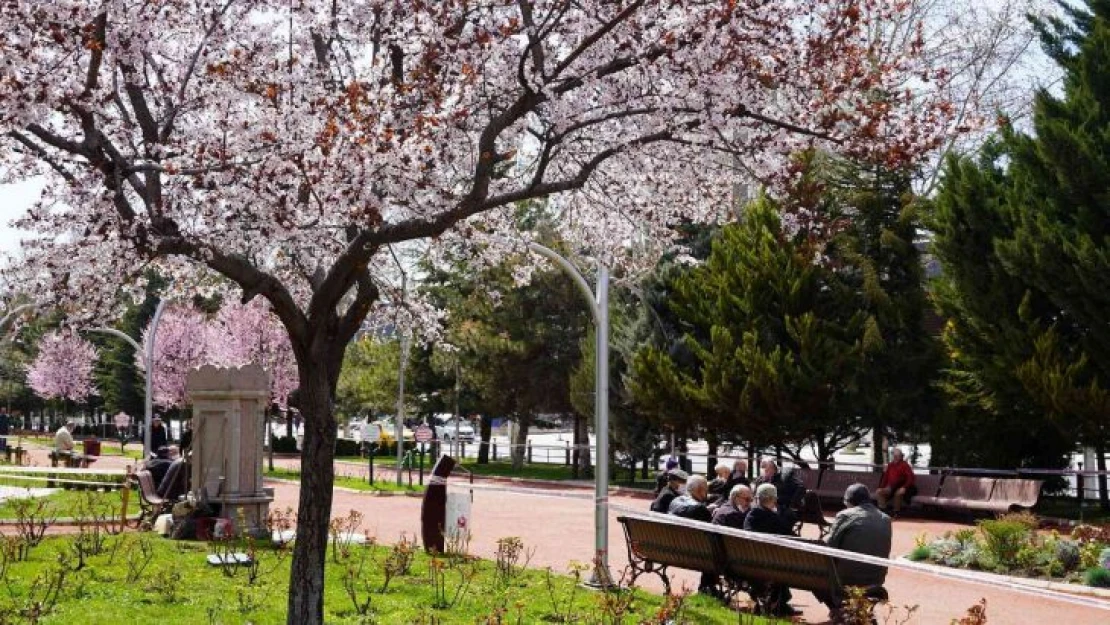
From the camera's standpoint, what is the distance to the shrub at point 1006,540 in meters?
14.8

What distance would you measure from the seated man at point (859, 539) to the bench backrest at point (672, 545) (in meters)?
1.35

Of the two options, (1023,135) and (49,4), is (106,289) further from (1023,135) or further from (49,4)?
(1023,135)

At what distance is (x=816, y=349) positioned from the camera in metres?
28.4

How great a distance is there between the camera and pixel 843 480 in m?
26.9

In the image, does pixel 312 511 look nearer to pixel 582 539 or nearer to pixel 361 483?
pixel 582 539

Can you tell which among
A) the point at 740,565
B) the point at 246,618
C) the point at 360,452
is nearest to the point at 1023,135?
the point at 740,565

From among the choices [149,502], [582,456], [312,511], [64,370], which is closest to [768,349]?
[582,456]

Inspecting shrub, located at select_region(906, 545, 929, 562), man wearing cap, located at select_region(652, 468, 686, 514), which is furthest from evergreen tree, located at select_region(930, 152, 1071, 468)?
man wearing cap, located at select_region(652, 468, 686, 514)

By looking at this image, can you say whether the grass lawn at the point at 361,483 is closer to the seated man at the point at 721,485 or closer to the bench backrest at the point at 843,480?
the bench backrest at the point at 843,480

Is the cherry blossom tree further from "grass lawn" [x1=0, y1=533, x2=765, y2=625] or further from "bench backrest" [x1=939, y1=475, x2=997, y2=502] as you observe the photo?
"bench backrest" [x1=939, y1=475, x2=997, y2=502]

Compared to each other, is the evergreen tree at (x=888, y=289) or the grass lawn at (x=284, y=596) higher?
the evergreen tree at (x=888, y=289)

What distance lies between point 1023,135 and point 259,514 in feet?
55.2

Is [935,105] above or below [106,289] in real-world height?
→ above

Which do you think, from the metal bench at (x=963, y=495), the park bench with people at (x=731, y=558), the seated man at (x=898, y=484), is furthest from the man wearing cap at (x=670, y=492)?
the metal bench at (x=963, y=495)
